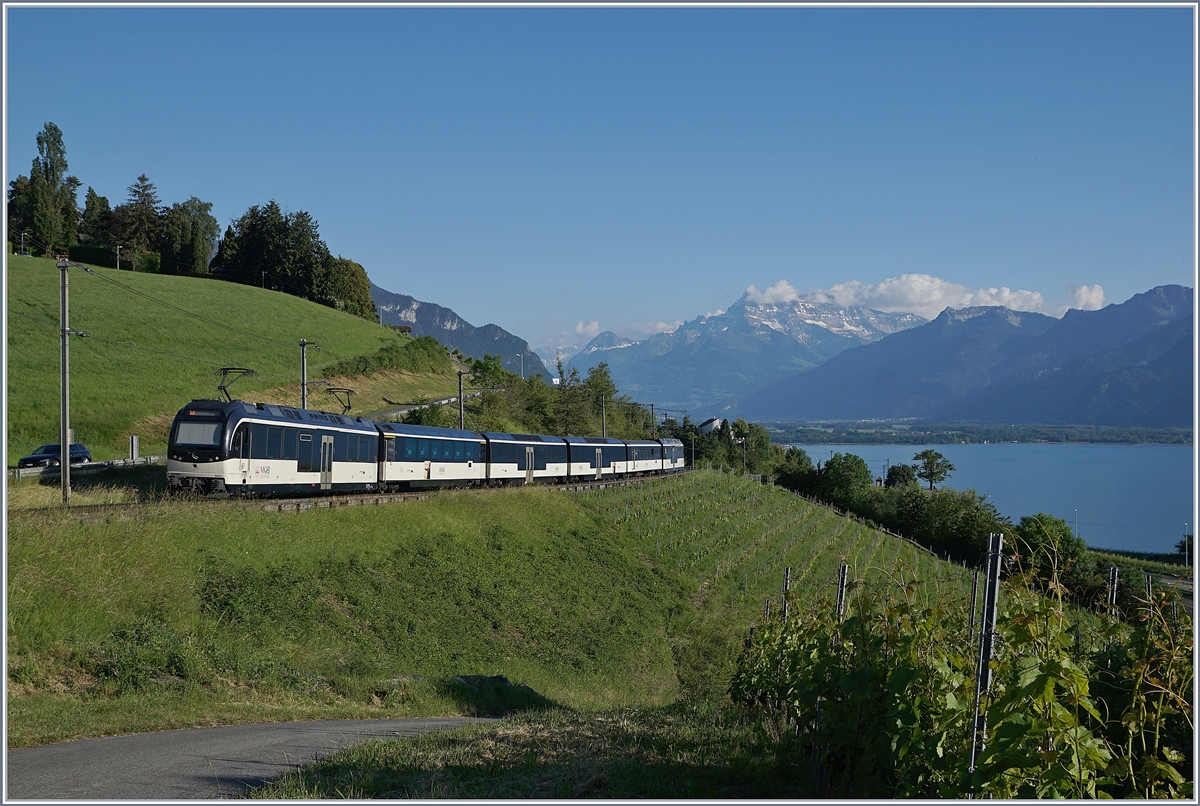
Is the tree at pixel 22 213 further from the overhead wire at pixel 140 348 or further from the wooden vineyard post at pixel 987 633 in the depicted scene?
the wooden vineyard post at pixel 987 633

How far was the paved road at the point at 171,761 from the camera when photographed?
26.0ft

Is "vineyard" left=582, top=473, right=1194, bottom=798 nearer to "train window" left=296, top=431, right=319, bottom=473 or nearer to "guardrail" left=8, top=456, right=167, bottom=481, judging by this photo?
"train window" left=296, top=431, right=319, bottom=473

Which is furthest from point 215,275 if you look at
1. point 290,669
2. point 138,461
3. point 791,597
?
point 791,597

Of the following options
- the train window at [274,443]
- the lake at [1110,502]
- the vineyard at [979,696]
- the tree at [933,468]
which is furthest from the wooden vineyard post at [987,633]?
the tree at [933,468]

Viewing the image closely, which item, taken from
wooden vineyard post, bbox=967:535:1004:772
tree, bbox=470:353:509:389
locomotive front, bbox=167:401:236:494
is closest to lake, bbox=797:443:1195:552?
tree, bbox=470:353:509:389

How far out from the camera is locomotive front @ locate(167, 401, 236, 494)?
2220cm

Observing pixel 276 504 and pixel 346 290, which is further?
pixel 346 290

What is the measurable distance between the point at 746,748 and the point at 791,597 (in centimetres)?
256

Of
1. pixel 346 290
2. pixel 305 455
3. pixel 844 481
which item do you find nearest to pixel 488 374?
pixel 346 290

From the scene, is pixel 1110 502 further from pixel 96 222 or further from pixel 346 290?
pixel 96 222

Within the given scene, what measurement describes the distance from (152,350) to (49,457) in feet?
86.0

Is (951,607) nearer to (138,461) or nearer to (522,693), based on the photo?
(522,693)

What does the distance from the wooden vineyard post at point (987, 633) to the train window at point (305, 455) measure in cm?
2310

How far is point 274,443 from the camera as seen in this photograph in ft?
78.9
